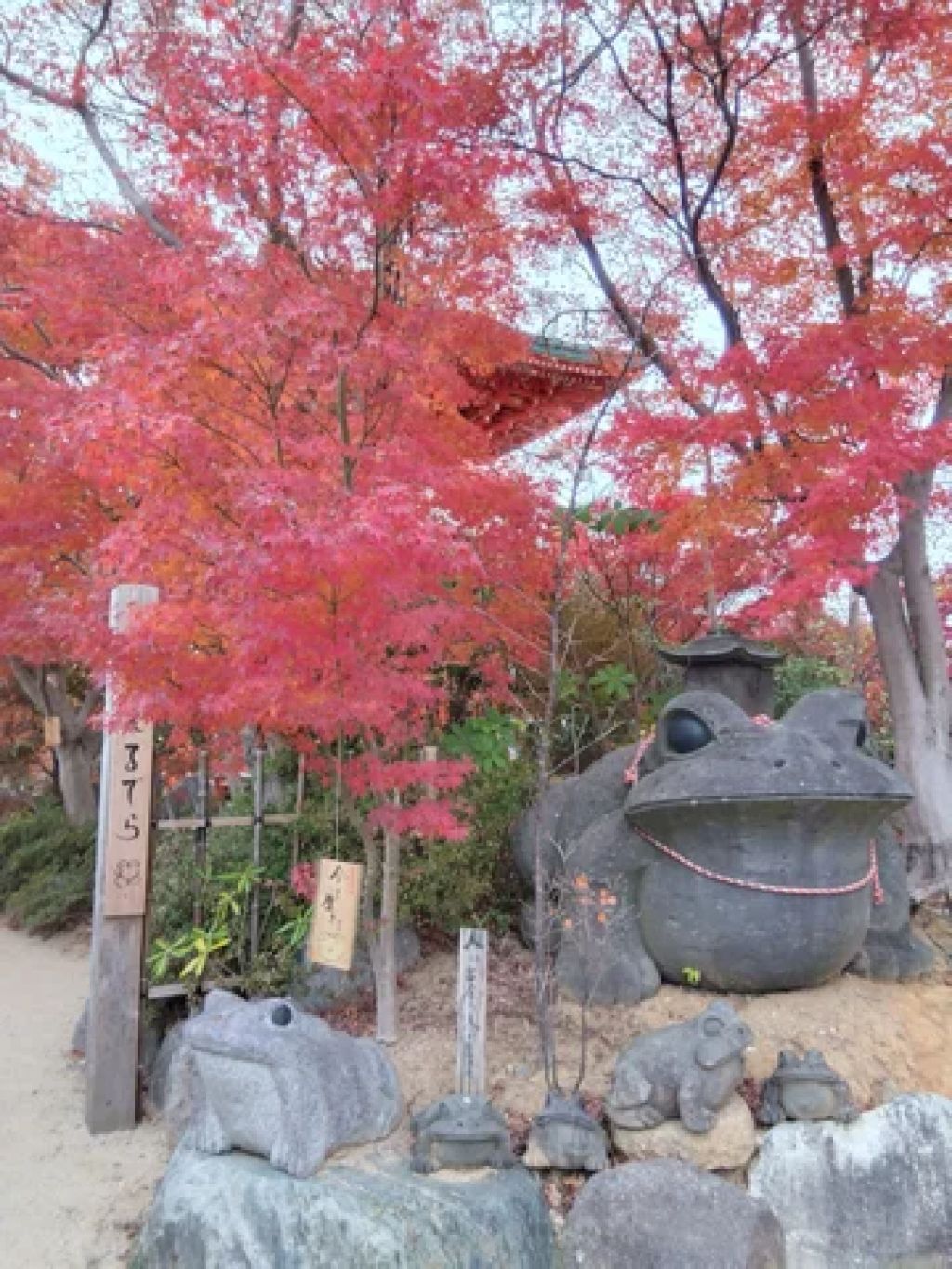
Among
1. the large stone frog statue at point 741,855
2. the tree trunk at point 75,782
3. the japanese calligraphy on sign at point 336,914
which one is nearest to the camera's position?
the japanese calligraphy on sign at point 336,914

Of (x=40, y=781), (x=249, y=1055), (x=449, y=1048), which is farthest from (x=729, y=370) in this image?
(x=40, y=781)

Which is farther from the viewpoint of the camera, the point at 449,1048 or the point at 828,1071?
the point at 449,1048

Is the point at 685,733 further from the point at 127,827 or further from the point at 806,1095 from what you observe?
the point at 127,827

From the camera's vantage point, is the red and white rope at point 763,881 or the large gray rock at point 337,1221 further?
the red and white rope at point 763,881

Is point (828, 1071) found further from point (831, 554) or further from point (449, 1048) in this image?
point (831, 554)

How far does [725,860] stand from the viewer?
444cm

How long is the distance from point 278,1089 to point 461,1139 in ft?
2.35

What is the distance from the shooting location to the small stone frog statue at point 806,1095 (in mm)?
3664

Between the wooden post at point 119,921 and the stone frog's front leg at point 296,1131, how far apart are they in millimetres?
1808

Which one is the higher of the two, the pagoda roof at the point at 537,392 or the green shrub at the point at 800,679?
the pagoda roof at the point at 537,392

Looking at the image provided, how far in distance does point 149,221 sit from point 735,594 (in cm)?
543

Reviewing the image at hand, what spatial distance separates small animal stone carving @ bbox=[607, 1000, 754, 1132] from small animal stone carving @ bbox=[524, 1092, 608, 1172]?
125 millimetres

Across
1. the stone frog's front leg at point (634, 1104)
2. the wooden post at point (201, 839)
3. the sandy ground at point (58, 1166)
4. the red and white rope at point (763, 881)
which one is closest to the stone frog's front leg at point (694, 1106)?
the stone frog's front leg at point (634, 1104)

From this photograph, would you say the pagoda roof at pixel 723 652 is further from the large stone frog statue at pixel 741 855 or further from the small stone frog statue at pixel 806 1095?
the small stone frog statue at pixel 806 1095
